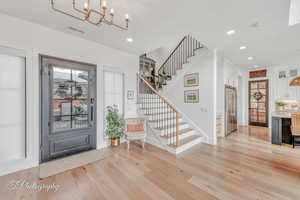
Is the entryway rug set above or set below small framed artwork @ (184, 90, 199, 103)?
below

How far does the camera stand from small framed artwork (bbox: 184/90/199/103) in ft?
14.8

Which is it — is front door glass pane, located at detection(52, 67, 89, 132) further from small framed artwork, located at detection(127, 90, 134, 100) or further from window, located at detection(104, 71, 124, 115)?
small framed artwork, located at detection(127, 90, 134, 100)

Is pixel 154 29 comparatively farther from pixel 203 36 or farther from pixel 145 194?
pixel 145 194

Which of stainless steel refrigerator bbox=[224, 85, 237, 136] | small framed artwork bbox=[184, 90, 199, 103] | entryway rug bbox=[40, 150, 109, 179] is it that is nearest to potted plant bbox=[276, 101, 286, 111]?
stainless steel refrigerator bbox=[224, 85, 237, 136]

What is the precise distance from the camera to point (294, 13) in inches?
97.7

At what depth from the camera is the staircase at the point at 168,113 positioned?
12.0 ft

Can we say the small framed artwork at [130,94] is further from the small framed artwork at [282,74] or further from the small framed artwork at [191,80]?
the small framed artwork at [282,74]

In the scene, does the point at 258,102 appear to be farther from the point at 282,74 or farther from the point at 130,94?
the point at 130,94

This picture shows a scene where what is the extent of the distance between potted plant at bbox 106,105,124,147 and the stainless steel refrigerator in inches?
156

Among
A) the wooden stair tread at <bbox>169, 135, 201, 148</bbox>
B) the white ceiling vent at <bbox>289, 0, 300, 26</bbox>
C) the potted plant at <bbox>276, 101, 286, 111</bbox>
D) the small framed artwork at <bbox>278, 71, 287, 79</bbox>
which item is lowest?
the wooden stair tread at <bbox>169, 135, 201, 148</bbox>

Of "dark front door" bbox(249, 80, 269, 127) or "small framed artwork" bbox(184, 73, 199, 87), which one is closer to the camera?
"small framed artwork" bbox(184, 73, 199, 87)

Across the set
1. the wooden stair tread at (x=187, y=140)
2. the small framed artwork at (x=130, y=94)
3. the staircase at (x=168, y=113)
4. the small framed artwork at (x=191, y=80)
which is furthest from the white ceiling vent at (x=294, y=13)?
the small framed artwork at (x=130, y=94)

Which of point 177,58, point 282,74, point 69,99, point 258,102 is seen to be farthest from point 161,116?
point 282,74

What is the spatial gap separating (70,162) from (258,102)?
840 centimetres
